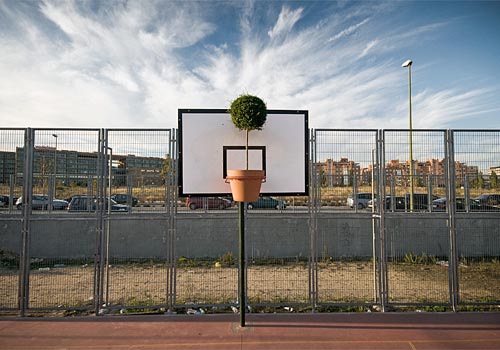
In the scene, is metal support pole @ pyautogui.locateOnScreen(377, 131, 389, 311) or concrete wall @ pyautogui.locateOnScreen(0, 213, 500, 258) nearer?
metal support pole @ pyautogui.locateOnScreen(377, 131, 389, 311)

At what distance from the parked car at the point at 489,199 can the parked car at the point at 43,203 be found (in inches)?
355

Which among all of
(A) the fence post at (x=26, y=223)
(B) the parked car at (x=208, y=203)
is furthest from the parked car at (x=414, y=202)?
(A) the fence post at (x=26, y=223)

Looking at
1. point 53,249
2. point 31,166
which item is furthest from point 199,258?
point 31,166

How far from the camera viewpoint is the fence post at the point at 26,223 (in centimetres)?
549

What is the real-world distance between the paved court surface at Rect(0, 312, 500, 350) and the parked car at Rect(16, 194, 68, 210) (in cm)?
217

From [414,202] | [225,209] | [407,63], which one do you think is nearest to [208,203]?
[225,209]

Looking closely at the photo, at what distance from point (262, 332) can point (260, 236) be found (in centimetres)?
251

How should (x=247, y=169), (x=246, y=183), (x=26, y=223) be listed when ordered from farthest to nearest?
(x=26, y=223) → (x=247, y=169) → (x=246, y=183)

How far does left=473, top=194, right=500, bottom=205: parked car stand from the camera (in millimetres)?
6156

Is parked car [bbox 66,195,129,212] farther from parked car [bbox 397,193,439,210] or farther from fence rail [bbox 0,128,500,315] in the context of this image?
parked car [bbox 397,193,439,210]

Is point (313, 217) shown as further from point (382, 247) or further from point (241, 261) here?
point (241, 261)

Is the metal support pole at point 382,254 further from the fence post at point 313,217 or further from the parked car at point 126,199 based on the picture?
the parked car at point 126,199

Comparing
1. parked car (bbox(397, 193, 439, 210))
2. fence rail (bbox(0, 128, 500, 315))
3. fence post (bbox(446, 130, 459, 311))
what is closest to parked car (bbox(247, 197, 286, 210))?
Result: fence rail (bbox(0, 128, 500, 315))

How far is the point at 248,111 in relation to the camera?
5059mm
